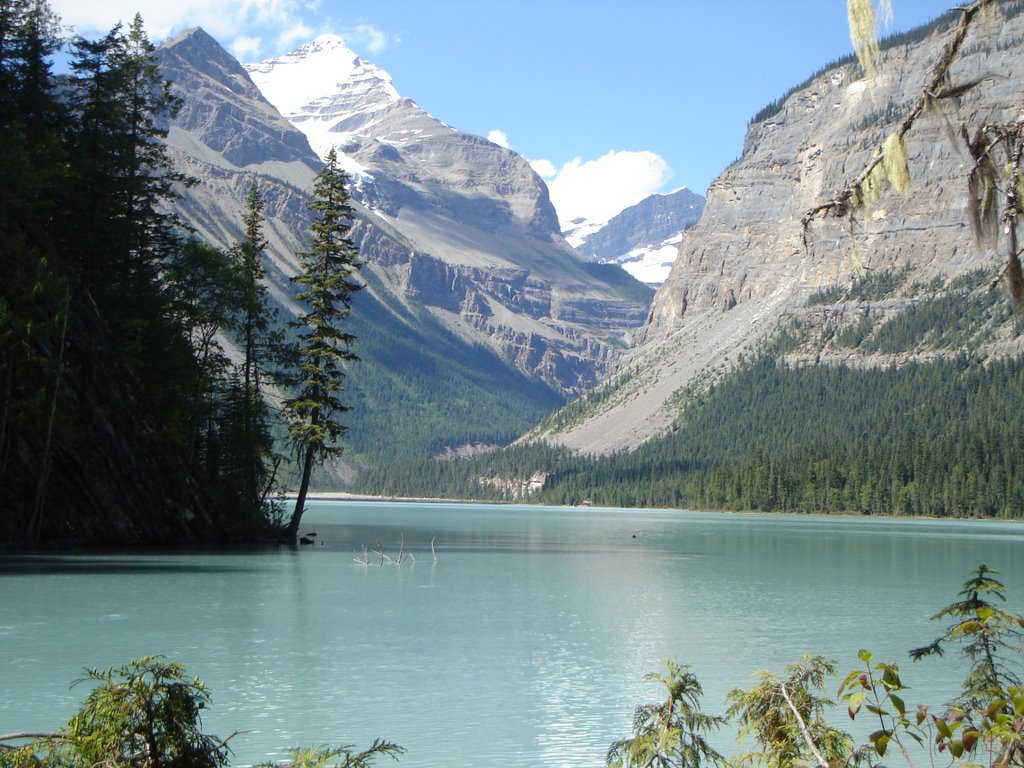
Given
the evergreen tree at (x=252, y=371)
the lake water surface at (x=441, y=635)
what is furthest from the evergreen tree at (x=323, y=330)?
the lake water surface at (x=441, y=635)

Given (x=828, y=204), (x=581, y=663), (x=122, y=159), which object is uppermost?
(x=122, y=159)

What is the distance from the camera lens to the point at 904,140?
905cm

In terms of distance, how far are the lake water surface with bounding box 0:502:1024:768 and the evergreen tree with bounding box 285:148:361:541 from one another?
19.2ft

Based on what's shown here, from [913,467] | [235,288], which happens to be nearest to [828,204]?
[235,288]

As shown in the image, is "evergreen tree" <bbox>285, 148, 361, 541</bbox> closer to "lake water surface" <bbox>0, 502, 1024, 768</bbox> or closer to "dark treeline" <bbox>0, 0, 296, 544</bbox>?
"dark treeline" <bbox>0, 0, 296, 544</bbox>

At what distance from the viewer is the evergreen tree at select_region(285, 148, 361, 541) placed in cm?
5306

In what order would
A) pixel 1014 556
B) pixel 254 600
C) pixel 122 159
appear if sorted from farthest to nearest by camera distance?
pixel 1014 556, pixel 122 159, pixel 254 600

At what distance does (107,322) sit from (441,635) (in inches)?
1041

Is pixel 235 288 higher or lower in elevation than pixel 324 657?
higher

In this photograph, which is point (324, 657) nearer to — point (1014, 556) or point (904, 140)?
point (904, 140)

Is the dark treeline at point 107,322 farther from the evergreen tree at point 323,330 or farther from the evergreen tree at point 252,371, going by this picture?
the evergreen tree at point 323,330

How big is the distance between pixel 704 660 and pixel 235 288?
112 ft

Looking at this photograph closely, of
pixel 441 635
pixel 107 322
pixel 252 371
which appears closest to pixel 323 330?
pixel 252 371

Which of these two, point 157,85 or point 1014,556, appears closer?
point 157,85
